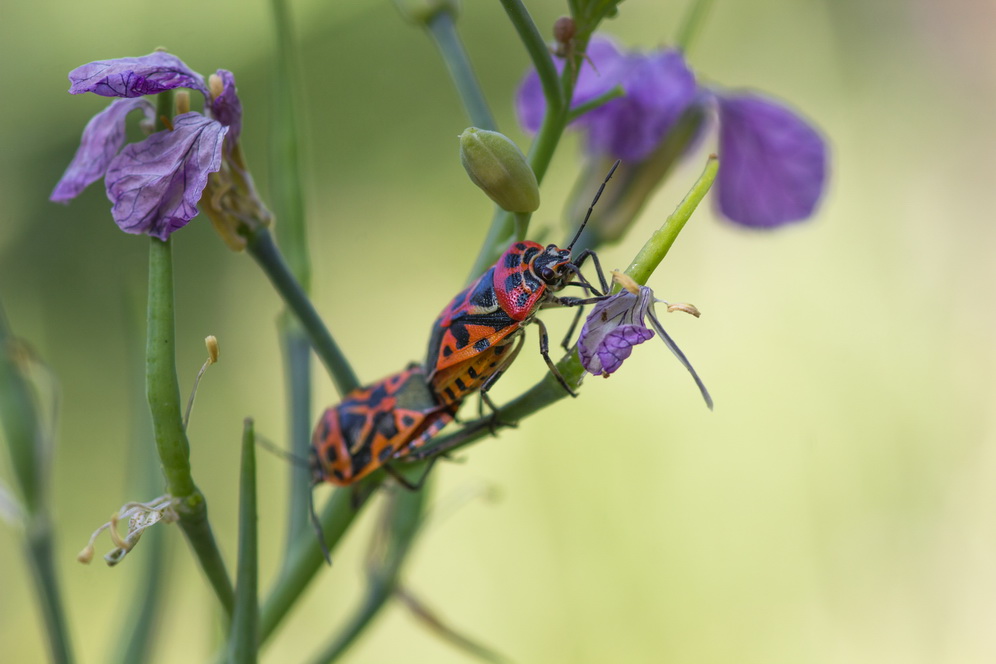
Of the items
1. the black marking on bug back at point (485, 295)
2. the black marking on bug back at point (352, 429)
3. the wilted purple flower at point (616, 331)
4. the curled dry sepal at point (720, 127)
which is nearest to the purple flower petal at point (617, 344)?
the wilted purple flower at point (616, 331)

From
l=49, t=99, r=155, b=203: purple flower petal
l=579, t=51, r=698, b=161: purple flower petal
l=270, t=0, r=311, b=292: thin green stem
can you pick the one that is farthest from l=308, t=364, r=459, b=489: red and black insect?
l=579, t=51, r=698, b=161: purple flower petal

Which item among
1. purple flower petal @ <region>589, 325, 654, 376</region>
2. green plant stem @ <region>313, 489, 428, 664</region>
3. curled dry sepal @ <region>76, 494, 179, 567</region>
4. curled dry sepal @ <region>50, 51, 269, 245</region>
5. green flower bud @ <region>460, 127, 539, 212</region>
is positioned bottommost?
green plant stem @ <region>313, 489, 428, 664</region>

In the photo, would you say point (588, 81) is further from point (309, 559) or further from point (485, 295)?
point (309, 559)

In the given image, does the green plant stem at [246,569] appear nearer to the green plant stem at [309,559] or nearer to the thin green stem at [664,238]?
the green plant stem at [309,559]

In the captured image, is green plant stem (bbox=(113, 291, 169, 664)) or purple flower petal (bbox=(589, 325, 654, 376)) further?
green plant stem (bbox=(113, 291, 169, 664))

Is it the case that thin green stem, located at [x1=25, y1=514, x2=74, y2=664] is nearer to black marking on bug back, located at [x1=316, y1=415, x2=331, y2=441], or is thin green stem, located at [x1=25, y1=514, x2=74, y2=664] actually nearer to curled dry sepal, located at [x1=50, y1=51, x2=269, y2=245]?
black marking on bug back, located at [x1=316, y1=415, x2=331, y2=441]
